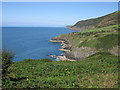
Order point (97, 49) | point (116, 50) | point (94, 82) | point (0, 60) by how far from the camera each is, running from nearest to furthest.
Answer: point (94, 82) → point (0, 60) → point (116, 50) → point (97, 49)

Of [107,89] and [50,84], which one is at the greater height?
[107,89]

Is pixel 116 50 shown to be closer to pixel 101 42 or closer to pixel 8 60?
pixel 101 42

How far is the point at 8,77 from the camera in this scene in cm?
1288

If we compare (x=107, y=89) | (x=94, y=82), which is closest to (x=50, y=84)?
(x=94, y=82)

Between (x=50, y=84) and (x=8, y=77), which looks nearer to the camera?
(x=50, y=84)

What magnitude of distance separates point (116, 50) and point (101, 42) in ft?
30.5

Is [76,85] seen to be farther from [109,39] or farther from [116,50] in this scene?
[109,39]

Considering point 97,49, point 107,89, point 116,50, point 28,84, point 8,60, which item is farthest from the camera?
point 97,49

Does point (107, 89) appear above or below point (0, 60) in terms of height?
below

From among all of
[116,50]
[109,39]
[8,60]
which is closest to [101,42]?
[109,39]

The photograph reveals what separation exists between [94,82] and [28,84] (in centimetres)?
558

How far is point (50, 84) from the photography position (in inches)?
467

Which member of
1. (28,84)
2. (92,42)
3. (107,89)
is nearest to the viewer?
(107,89)

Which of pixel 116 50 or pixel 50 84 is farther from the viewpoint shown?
pixel 116 50
